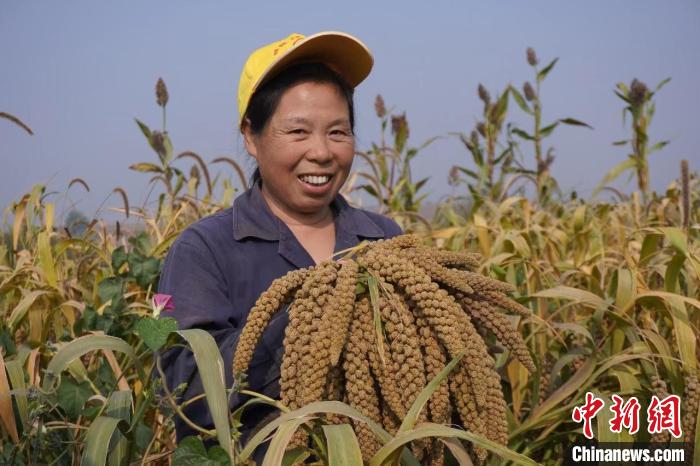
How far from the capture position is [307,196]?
2.21 metres

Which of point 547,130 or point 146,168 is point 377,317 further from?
point 547,130

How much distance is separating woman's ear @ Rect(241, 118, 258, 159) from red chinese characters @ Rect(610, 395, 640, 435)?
4.32 ft

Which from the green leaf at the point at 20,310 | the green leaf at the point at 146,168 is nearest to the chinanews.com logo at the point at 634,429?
the green leaf at the point at 20,310

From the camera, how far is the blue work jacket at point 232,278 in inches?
67.4

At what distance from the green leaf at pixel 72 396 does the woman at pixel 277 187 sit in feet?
0.75

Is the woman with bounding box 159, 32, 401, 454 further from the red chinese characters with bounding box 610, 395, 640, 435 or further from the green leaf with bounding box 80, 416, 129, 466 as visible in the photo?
the red chinese characters with bounding box 610, 395, 640, 435

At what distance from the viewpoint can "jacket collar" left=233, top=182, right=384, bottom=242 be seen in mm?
2170

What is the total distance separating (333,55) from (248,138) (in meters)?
0.39

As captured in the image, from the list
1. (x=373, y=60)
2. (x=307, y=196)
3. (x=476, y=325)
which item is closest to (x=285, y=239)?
(x=307, y=196)

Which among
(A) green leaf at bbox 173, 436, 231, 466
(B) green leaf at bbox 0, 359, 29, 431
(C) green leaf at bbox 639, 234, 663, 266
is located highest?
(C) green leaf at bbox 639, 234, 663, 266

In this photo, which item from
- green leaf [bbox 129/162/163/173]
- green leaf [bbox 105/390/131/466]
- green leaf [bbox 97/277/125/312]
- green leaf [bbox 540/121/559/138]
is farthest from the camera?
green leaf [bbox 540/121/559/138]

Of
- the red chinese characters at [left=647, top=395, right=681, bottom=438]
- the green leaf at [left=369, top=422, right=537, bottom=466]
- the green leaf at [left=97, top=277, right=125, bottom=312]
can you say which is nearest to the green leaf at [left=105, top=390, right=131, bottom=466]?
the green leaf at [left=369, top=422, right=537, bottom=466]

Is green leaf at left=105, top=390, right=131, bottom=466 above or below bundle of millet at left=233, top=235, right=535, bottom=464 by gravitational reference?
below

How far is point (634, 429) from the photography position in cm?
203
